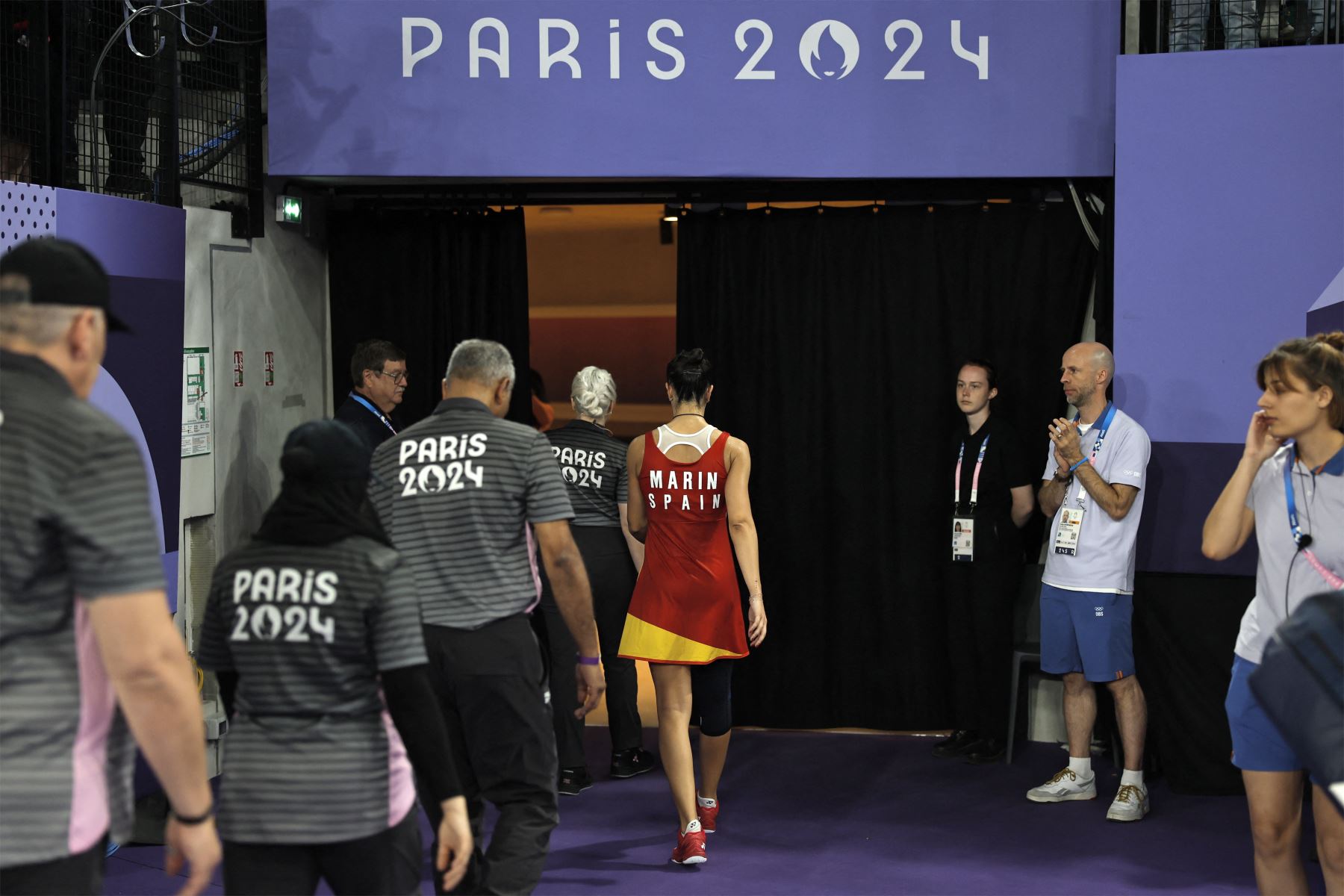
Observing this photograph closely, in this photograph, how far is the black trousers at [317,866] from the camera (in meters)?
2.16

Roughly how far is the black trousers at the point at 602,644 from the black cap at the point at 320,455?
95.9 inches

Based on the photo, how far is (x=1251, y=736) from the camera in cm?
286

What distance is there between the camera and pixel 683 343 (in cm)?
532

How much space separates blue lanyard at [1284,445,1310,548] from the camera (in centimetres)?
284

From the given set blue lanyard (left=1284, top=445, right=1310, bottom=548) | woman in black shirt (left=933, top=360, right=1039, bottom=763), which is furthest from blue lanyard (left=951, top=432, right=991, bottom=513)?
blue lanyard (left=1284, top=445, right=1310, bottom=548)

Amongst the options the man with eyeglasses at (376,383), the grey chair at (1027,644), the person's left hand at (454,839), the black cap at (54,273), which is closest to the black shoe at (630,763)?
the grey chair at (1027,644)

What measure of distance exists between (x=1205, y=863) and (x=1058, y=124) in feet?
A: 8.42

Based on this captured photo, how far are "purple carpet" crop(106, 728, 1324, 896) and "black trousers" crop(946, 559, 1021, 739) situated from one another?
0.68 feet

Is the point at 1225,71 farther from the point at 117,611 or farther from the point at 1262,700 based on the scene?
the point at 117,611

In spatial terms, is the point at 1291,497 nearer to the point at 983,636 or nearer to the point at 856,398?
the point at 983,636

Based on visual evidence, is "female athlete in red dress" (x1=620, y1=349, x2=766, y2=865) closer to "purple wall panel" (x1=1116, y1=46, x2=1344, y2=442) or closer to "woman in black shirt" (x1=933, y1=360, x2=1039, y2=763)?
"woman in black shirt" (x1=933, y1=360, x2=1039, y2=763)

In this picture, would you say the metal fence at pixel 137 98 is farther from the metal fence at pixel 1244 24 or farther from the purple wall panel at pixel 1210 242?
the metal fence at pixel 1244 24

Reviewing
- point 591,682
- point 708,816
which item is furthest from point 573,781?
point 591,682

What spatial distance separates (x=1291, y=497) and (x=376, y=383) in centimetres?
334
